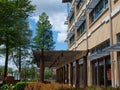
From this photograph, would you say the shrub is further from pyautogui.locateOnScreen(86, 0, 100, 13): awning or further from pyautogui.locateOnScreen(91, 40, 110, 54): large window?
pyautogui.locateOnScreen(86, 0, 100, 13): awning

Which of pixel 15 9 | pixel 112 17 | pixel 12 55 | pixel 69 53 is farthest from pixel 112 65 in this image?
pixel 12 55

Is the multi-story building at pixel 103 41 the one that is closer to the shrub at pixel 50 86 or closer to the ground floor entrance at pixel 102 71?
the ground floor entrance at pixel 102 71

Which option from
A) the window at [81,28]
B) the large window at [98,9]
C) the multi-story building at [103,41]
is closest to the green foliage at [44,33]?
the window at [81,28]

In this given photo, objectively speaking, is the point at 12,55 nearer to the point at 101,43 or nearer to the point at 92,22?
the point at 92,22

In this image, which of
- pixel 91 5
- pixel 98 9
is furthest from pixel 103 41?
pixel 91 5

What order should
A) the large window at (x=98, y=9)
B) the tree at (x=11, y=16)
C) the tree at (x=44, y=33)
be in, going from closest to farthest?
the large window at (x=98, y=9) → the tree at (x=11, y=16) → the tree at (x=44, y=33)

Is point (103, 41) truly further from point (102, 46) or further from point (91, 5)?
point (91, 5)

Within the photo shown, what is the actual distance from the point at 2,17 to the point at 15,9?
5.63 feet

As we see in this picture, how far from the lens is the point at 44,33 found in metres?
68.6

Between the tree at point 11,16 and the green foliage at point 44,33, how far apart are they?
97.2ft

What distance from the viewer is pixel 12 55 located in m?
65.8

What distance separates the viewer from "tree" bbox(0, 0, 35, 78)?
1250 inches

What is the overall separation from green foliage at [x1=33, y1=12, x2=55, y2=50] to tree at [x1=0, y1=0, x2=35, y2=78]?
29616mm

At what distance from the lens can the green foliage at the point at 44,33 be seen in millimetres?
67875
